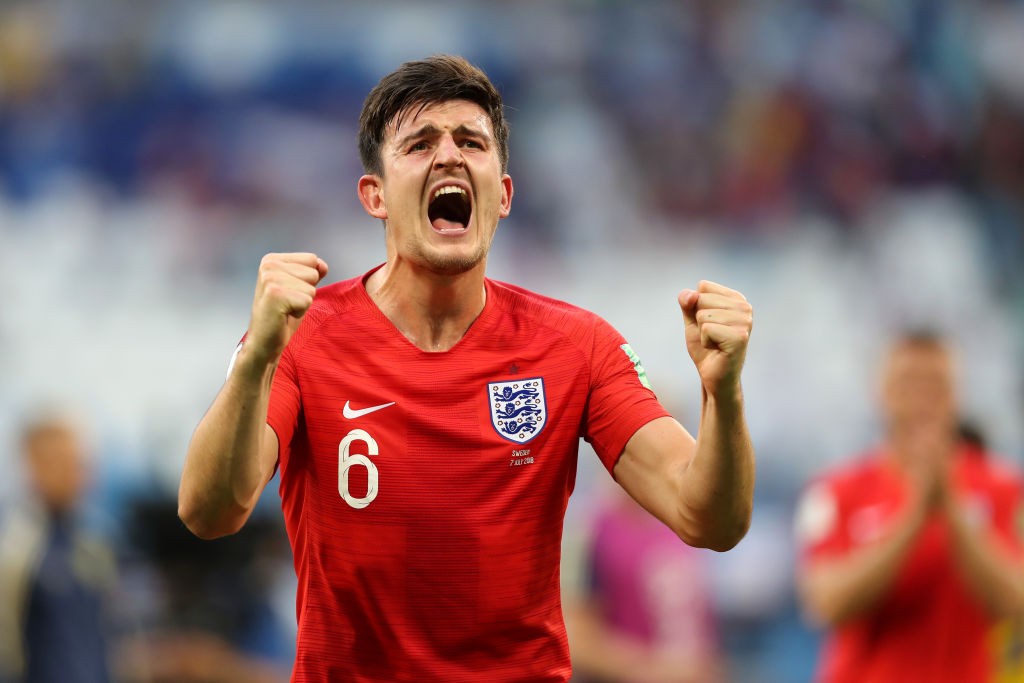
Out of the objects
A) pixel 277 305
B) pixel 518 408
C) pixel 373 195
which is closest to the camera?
pixel 277 305

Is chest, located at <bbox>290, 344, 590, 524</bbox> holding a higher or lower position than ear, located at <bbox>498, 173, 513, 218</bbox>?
lower

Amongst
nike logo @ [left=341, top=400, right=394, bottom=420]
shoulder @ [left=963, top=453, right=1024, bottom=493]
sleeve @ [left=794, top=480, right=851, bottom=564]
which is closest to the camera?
nike logo @ [left=341, top=400, right=394, bottom=420]

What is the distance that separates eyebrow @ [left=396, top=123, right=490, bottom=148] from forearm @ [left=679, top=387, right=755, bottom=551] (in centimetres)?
97

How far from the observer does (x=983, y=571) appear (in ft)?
16.4

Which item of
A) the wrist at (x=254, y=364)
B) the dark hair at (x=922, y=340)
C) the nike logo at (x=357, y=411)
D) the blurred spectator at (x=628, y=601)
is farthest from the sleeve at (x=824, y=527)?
the wrist at (x=254, y=364)

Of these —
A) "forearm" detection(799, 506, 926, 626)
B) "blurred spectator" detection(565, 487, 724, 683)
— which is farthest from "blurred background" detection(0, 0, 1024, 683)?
"forearm" detection(799, 506, 926, 626)

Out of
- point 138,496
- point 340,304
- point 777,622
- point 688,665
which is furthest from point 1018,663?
point 138,496

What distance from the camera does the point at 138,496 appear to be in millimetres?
9008

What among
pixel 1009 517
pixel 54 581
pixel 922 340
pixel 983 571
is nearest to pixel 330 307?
pixel 922 340

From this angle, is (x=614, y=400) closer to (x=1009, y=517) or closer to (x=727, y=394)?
(x=727, y=394)

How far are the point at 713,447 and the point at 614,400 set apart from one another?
1.48 ft

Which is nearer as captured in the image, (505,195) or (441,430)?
(441,430)

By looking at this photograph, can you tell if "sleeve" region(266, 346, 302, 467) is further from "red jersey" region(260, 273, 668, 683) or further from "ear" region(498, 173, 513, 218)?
"ear" region(498, 173, 513, 218)

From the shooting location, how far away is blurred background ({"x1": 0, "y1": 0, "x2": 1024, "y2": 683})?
9852 mm
